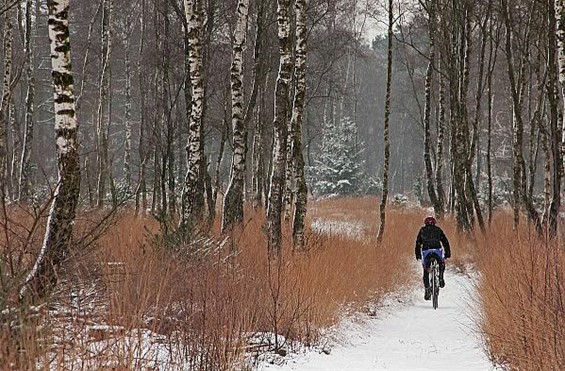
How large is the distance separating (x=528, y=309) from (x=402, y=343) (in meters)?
2.37

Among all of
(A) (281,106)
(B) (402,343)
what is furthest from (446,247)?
(A) (281,106)

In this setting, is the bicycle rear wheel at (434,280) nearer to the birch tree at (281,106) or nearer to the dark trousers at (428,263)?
the dark trousers at (428,263)

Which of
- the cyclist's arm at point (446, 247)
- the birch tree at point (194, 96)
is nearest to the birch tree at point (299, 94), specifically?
the birch tree at point (194, 96)

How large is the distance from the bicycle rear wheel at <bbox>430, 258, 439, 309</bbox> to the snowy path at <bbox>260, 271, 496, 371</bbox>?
0.19 m

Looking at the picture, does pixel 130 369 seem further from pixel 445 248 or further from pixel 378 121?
pixel 378 121

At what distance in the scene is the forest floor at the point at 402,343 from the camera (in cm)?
600

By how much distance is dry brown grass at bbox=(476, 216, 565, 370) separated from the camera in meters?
4.61

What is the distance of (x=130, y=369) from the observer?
3.47 m

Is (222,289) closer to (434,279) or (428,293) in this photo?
(434,279)

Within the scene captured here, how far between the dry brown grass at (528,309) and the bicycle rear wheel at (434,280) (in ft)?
9.47

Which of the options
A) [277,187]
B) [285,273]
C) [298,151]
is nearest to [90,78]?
[298,151]

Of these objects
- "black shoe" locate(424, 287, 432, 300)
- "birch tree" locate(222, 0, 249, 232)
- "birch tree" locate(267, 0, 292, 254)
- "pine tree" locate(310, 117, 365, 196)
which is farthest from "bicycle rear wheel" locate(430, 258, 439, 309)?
"pine tree" locate(310, 117, 365, 196)

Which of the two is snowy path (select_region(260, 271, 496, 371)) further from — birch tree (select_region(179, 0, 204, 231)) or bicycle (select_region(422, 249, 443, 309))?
birch tree (select_region(179, 0, 204, 231))

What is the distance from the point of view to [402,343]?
7391 mm
